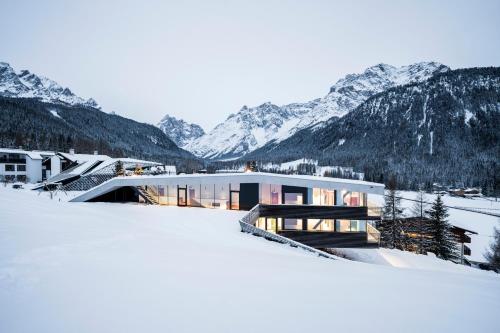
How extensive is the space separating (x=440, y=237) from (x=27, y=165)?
77.0 m

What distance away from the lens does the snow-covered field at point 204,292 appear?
4578 mm

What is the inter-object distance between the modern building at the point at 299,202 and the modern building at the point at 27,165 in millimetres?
40032

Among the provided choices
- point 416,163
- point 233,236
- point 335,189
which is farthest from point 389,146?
point 233,236

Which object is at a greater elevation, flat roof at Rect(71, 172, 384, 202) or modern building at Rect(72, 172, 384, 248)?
flat roof at Rect(71, 172, 384, 202)

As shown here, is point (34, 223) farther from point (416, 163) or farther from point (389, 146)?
point (389, 146)

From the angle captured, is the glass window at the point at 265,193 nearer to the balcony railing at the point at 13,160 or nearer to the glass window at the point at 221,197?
the glass window at the point at 221,197

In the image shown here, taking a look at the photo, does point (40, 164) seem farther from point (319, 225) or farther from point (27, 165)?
point (319, 225)

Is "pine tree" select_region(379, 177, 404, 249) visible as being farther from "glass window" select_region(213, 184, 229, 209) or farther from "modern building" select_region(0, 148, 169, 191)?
"modern building" select_region(0, 148, 169, 191)

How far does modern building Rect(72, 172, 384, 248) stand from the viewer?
75.7ft

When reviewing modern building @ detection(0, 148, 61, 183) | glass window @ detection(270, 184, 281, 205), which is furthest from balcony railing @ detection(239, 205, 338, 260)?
modern building @ detection(0, 148, 61, 183)

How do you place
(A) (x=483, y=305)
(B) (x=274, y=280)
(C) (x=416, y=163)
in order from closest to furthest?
(A) (x=483, y=305) < (B) (x=274, y=280) < (C) (x=416, y=163)

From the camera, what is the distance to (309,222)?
78.3 feet

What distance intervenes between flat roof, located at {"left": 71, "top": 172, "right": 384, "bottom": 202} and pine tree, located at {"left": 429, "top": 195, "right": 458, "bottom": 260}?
1988 centimetres

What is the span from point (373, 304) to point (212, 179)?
63.8 ft
